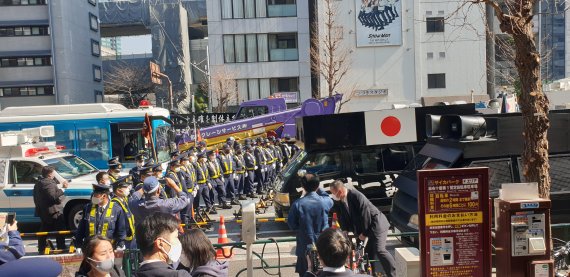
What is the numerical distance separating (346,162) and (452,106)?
9.16 feet

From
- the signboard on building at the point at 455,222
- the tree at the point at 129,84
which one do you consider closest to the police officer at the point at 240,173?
the signboard on building at the point at 455,222

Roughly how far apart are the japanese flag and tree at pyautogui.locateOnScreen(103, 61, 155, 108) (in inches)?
1718

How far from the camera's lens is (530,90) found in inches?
218

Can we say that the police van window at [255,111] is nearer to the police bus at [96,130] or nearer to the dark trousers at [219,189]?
the police bus at [96,130]

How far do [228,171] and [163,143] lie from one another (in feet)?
12.6

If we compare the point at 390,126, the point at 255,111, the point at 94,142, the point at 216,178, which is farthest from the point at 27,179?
the point at 255,111

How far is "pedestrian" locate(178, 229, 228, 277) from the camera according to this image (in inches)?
156

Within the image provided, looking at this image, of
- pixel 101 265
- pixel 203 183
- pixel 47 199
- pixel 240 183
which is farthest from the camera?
pixel 240 183

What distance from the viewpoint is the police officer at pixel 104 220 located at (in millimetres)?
7074

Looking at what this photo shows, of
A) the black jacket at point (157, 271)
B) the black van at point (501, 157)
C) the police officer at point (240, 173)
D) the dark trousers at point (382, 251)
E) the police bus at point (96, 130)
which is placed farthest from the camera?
the police bus at point (96, 130)

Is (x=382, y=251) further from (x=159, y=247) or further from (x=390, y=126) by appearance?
(x=390, y=126)

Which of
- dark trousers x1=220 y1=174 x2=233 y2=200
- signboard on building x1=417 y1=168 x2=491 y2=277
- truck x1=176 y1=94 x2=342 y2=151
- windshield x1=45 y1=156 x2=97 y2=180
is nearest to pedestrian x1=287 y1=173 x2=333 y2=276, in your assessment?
signboard on building x1=417 y1=168 x2=491 y2=277

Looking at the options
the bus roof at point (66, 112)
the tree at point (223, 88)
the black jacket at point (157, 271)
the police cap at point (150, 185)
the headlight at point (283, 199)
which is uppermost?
the tree at point (223, 88)

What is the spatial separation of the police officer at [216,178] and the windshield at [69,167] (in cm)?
295
